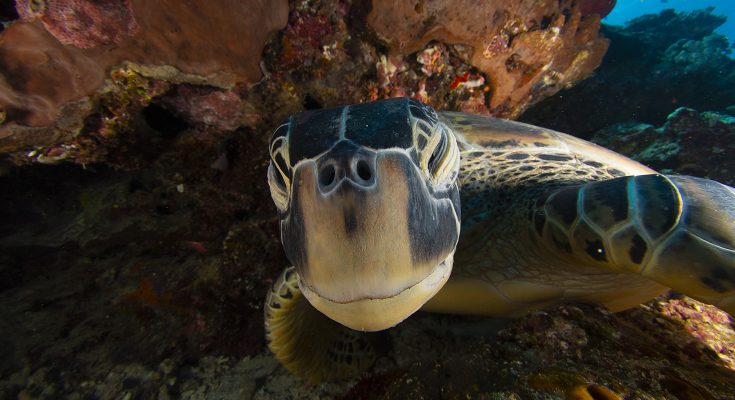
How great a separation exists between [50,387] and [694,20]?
19.6 metres

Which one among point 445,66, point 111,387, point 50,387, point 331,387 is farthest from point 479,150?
point 50,387

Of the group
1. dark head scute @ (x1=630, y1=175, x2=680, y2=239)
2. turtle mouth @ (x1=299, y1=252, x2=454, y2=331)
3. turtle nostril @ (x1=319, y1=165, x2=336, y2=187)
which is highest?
turtle nostril @ (x1=319, y1=165, x2=336, y2=187)

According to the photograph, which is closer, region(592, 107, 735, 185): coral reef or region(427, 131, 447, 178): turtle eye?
region(427, 131, 447, 178): turtle eye

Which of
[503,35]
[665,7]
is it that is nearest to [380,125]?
[503,35]

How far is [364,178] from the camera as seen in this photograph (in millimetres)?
1043

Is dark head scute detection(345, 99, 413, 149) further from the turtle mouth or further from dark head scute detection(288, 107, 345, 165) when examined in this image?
the turtle mouth

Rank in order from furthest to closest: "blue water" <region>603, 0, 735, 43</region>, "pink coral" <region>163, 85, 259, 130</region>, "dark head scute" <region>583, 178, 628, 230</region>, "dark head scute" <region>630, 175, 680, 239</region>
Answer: "blue water" <region>603, 0, 735, 43</region>
"pink coral" <region>163, 85, 259, 130</region>
"dark head scute" <region>583, 178, 628, 230</region>
"dark head scute" <region>630, 175, 680, 239</region>

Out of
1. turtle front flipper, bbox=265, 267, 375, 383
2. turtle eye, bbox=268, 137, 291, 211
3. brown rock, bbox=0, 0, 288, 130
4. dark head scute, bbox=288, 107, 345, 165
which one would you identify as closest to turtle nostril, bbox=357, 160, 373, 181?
dark head scute, bbox=288, 107, 345, 165

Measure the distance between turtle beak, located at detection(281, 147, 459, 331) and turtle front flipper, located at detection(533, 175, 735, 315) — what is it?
3.14 feet

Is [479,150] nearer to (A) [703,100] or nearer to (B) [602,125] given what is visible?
(B) [602,125]

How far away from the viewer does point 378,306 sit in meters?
1.02

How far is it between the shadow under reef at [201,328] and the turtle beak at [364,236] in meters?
0.56

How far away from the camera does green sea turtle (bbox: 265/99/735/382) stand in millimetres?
1000

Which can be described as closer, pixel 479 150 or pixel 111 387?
pixel 111 387
